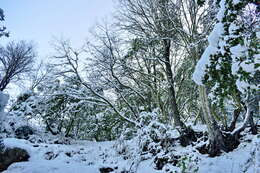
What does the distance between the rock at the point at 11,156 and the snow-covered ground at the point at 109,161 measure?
0.23m

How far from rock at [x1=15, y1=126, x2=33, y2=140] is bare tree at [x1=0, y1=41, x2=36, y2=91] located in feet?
12.0

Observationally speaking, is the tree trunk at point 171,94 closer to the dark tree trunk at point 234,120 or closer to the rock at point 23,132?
the dark tree trunk at point 234,120

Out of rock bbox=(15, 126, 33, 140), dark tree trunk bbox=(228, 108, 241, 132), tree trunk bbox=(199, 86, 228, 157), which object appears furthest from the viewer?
rock bbox=(15, 126, 33, 140)

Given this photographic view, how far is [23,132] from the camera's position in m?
10.1

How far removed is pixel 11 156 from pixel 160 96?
6.34 meters

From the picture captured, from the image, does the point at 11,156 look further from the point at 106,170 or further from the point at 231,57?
the point at 231,57

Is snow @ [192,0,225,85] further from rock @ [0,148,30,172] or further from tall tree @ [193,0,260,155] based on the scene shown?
rock @ [0,148,30,172]

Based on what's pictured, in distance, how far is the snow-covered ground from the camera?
370cm

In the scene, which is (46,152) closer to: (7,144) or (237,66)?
(7,144)

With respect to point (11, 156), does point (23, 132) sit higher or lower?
higher

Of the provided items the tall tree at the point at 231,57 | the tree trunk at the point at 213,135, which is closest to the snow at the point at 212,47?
the tall tree at the point at 231,57

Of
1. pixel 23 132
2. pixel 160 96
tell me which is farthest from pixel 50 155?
pixel 160 96

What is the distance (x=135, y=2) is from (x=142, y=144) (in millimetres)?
5610

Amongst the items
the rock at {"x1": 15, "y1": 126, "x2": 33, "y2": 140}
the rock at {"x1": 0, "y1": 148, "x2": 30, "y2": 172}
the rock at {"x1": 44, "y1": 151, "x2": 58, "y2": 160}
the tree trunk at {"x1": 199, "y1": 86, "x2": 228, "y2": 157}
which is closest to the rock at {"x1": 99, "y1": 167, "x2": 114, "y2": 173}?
the rock at {"x1": 44, "y1": 151, "x2": 58, "y2": 160}
